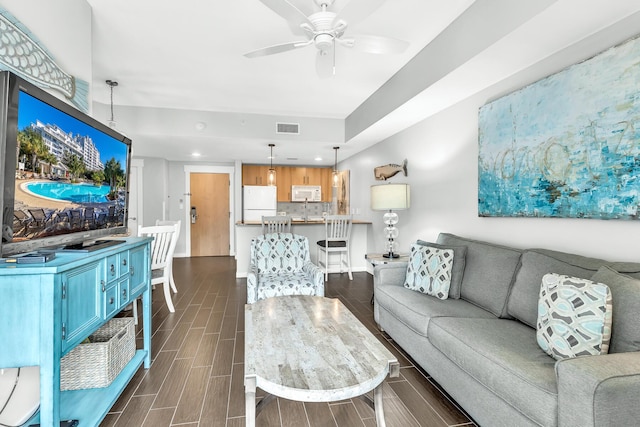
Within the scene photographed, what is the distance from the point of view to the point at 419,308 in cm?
220

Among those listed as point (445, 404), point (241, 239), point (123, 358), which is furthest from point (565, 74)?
point (241, 239)

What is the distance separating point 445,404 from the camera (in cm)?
187

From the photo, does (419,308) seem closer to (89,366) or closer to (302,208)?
(89,366)

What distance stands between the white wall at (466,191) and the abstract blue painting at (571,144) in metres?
0.09

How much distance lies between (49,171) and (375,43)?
1964 mm

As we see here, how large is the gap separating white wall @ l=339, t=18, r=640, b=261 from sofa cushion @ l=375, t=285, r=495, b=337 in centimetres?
71

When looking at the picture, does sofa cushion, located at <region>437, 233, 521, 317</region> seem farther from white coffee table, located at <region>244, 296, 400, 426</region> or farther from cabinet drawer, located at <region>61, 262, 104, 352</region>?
cabinet drawer, located at <region>61, 262, 104, 352</region>

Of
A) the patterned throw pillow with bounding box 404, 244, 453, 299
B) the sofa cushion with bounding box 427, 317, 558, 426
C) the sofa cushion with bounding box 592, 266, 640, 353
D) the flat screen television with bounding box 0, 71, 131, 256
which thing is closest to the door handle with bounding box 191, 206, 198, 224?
the flat screen television with bounding box 0, 71, 131, 256

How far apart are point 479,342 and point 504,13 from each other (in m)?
1.93

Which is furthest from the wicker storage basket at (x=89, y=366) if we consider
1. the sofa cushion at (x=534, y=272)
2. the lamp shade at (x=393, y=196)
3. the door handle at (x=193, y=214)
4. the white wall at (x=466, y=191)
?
the door handle at (x=193, y=214)

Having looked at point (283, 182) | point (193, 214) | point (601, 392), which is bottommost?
point (601, 392)

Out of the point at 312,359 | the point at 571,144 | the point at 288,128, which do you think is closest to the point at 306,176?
the point at 288,128

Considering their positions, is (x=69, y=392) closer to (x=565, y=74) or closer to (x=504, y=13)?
(x=504, y=13)

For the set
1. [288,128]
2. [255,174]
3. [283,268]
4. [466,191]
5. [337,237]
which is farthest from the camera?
[255,174]
